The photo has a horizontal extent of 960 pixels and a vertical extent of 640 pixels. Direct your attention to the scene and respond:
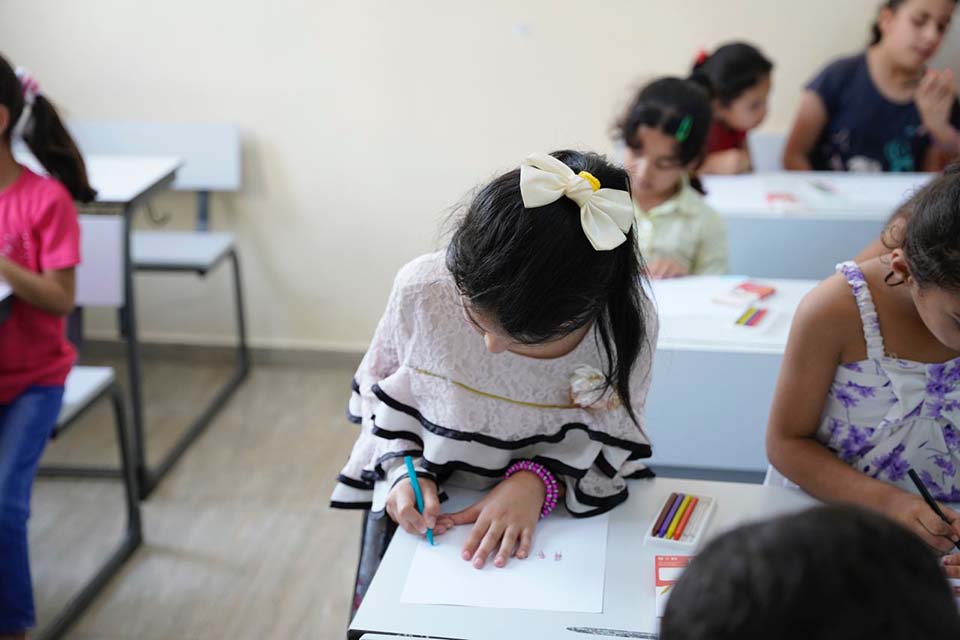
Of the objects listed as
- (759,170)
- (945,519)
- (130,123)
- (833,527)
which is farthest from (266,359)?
(833,527)

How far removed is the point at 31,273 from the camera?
6.11 ft

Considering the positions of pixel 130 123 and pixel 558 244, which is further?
pixel 130 123

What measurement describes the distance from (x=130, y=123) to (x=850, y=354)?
2432 mm

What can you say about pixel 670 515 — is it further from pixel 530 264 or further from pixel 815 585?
pixel 815 585

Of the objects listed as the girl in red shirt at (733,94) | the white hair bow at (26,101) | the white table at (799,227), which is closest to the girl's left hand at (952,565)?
the white table at (799,227)

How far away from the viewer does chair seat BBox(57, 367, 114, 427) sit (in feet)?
6.64

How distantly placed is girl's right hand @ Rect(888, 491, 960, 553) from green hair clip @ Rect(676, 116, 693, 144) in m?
1.07

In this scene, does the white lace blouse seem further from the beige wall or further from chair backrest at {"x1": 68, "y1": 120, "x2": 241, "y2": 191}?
chair backrest at {"x1": 68, "y1": 120, "x2": 241, "y2": 191}

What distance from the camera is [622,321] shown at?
1.21 metres

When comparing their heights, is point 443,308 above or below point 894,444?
above

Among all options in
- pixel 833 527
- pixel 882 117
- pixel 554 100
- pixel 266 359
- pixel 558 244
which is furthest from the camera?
pixel 266 359

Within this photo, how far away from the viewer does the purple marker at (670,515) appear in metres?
1.21

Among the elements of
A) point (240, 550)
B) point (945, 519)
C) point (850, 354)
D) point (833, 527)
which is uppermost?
point (833, 527)

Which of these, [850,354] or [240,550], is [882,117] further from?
[240,550]
